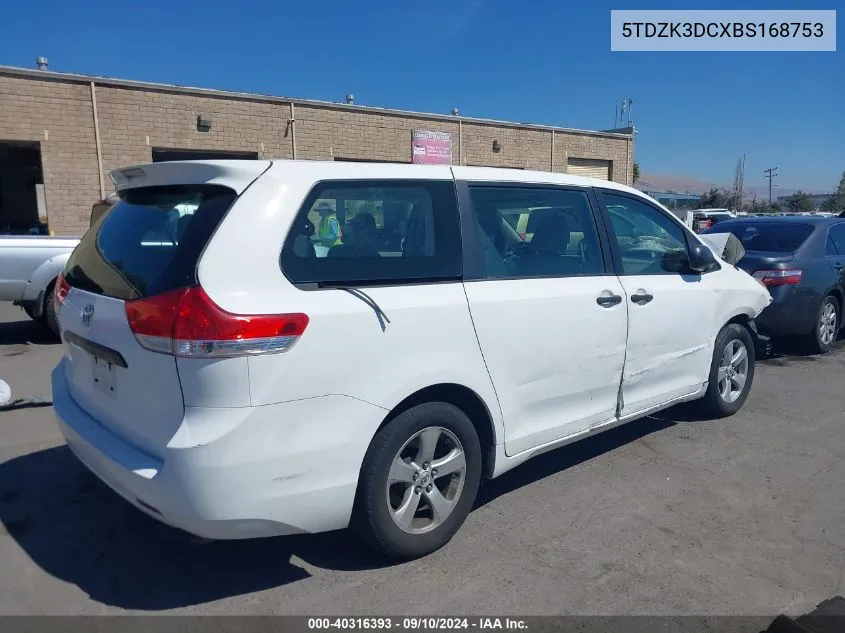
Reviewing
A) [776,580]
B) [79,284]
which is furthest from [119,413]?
[776,580]

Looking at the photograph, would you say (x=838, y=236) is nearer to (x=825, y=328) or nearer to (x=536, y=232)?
(x=825, y=328)

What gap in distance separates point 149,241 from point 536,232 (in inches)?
87.8

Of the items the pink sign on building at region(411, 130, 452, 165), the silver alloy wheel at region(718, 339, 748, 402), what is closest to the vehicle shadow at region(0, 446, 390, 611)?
the silver alloy wheel at region(718, 339, 748, 402)

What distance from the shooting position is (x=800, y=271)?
764cm

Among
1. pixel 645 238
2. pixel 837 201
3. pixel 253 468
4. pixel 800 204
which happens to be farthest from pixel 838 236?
pixel 837 201

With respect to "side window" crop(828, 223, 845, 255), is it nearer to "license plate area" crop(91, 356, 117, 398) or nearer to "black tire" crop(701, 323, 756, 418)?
"black tire" crop(701, 323, 756, 418)

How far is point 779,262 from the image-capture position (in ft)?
25.0

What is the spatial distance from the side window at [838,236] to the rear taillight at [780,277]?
3.45 feet

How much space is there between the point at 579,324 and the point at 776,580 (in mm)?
1598

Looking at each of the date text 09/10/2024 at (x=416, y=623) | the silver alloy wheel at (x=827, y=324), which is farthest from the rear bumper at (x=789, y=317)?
the date text 09/10/2024 at (x=416, y=623)

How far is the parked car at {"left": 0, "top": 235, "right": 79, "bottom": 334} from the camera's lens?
27.2ft

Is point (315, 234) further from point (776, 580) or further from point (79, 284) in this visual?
point (776, 580)

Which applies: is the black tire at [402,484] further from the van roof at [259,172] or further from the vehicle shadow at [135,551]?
the van roof at [259,172]

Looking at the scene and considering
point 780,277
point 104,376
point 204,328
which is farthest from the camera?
point 780,277
